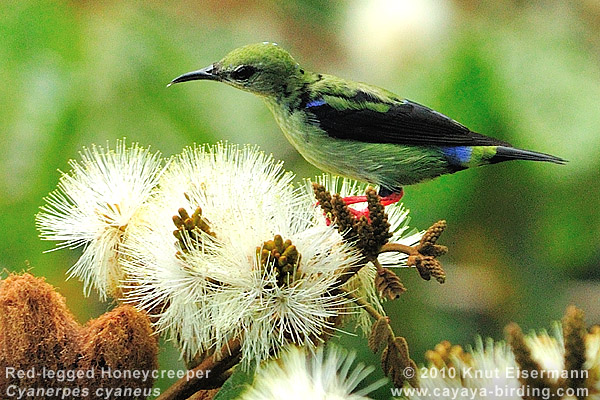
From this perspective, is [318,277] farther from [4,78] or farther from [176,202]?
[4,78]

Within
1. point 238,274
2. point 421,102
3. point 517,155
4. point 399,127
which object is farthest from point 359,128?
point 421,102

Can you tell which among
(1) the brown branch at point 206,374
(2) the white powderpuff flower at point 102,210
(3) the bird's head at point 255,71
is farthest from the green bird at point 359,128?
(1) the brown branch at point 206,374

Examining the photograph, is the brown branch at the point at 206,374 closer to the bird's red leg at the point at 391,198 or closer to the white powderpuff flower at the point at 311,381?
the white powderpuff flower at the point at 311,381

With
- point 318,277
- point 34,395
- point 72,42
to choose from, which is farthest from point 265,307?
point 72,42

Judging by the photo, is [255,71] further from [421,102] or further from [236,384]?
[421,102]

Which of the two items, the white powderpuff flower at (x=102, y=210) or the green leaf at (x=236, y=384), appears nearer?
the green leaf at (x=236, y=384)

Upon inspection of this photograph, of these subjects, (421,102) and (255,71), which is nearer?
(255,71)

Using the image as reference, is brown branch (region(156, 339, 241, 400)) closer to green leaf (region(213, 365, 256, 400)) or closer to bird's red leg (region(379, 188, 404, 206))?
green leaf (region(213, 365, 256, 400))

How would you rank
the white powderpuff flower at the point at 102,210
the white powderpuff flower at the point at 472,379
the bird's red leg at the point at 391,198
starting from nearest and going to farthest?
the white powderpuff flower at the point at 472,379, the white powderpuff flower at the point at 102,210, the bird's red leg at the point at 391,198
